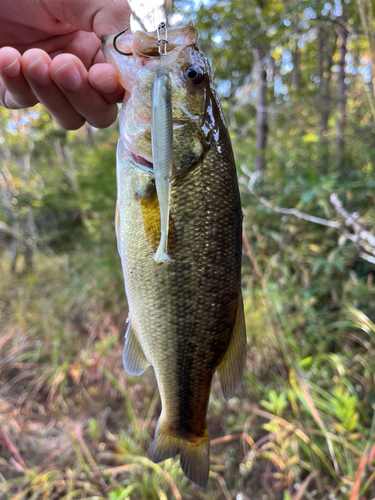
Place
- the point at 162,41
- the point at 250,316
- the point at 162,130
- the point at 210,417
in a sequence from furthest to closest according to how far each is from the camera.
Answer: the point at 250,316 < the point at 210,417 < the point at 162,41 < the point at 162,130

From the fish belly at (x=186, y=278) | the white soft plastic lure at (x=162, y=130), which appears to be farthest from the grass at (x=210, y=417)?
the white soft plastic lure at (x=162, y=130)

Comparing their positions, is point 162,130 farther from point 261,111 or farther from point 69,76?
point 261,111

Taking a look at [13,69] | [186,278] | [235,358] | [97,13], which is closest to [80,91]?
[13,69]

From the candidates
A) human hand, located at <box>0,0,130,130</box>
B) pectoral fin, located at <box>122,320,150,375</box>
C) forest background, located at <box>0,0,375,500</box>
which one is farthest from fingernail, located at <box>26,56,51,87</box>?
pectoral fin, located at <box>122,320,150,375</box>

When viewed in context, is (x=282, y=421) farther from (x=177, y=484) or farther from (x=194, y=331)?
(x=194, y=331)

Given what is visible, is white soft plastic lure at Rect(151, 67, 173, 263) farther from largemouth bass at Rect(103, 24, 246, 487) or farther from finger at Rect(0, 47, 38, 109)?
finger at Rect(0, 47, 38, 109)

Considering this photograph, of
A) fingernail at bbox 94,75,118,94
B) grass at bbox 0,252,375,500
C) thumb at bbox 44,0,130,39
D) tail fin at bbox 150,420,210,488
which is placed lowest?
grass at bbox 0,252,375,500

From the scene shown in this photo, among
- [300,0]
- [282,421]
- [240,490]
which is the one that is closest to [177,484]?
[240,490]
